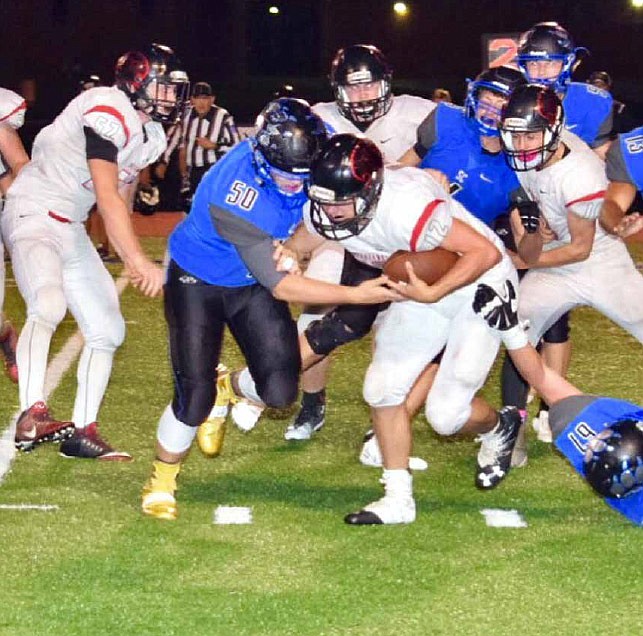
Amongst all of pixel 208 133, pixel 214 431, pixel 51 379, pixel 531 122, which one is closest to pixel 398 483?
pixel 214 431

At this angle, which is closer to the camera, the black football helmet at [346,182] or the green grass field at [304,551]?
the green grass field at [304,551]

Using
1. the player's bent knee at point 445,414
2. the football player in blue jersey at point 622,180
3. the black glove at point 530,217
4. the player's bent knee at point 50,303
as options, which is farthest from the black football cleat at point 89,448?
the football player in blue jersey at point 622,180

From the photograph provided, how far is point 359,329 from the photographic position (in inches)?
209

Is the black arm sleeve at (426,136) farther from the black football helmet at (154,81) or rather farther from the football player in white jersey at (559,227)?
the black football helmet at (154,81)

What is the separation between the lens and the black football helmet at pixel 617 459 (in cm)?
411

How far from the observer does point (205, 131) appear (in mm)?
13461

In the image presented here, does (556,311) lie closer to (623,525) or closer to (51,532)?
(623,525)

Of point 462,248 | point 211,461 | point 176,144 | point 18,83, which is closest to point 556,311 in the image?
point 462,248

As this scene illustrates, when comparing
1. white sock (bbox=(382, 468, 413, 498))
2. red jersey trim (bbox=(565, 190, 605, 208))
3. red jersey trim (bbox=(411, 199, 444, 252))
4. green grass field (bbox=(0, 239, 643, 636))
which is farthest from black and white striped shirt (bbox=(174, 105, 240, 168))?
red jersey trim (bbox=(411, 199, 444, 252))

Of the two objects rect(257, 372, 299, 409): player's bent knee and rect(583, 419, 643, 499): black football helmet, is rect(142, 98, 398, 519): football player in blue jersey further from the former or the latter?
rect(583, 419, 643, 499): black football helmet

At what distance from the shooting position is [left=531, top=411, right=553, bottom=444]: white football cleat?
567 centimetres

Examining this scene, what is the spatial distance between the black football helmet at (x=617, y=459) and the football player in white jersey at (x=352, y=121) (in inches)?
65.3

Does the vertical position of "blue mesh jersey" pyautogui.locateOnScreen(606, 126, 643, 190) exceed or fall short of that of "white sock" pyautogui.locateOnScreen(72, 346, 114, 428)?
it exceeds it

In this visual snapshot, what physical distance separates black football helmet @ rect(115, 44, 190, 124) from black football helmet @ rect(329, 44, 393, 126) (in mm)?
692
